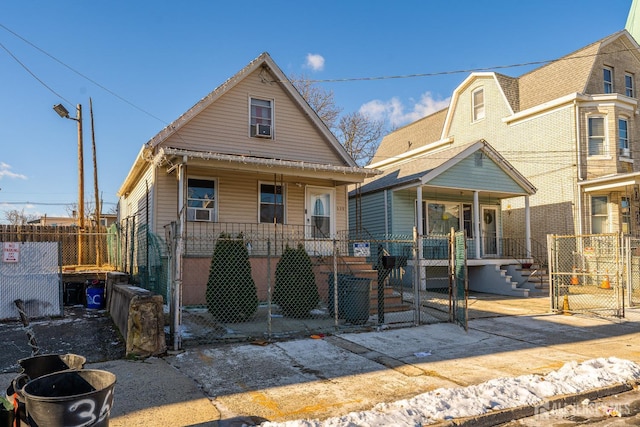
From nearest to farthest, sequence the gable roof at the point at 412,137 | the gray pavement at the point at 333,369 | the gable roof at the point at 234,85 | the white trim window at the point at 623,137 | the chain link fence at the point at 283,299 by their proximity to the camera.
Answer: the gray pavement at the point at 333,369, the chain link fence at the point at 283,299, the gable roof at the point at 234,85, the white trim window at the point at 623,137, the gable roof at the point at 412,137

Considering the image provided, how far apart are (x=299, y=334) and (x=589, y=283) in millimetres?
15253

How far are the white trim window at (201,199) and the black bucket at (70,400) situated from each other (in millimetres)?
9842

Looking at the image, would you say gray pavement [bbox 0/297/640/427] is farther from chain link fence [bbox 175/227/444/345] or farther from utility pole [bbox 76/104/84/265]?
utility pole [bbox 76/104/84/265]

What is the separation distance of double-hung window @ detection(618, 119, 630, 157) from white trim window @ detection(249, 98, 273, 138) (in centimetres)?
1510

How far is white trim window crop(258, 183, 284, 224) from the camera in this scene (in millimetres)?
14281

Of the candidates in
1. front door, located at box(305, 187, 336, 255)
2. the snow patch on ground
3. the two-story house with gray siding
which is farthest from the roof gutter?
the snow patch on ground

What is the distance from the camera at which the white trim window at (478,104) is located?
23359 mm

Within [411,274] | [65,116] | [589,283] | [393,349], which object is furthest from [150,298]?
[589,283]

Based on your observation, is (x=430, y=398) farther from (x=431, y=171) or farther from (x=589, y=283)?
(x=589, y=283)

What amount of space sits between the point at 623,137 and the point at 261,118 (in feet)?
51.9

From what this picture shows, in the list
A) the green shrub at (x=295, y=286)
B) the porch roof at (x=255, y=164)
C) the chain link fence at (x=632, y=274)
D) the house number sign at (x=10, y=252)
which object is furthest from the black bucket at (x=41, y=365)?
the chain link fence at (x=632, y=274)

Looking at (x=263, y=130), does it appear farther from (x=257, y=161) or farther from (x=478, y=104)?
(x=478, y=104)

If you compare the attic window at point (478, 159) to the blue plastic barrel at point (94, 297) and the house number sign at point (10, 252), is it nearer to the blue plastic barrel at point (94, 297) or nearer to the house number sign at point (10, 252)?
the blue plastic barrel at point (94, 297)

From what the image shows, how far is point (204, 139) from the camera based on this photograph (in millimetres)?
13695
